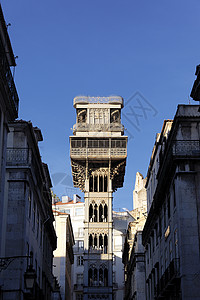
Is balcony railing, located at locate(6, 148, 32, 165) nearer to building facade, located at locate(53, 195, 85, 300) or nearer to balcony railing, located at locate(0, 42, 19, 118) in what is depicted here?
balcony railing, located at locate(0, 42, 19, 118)

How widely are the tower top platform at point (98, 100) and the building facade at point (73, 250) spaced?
57.8 feet

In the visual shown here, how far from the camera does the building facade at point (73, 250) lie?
79125mm

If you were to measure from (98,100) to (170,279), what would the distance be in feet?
186

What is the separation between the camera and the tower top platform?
90.4 metres

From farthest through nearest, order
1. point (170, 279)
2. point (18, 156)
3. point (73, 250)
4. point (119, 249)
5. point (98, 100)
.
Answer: point (73, 250) → point (119, 249) → point (98, 100) → point (18, 156) → point (170, 279)

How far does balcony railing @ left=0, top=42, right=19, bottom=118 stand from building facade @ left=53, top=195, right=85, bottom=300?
131ft

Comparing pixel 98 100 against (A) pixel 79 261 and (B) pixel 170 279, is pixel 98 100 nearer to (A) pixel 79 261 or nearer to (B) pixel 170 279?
(A) pixel 79 261

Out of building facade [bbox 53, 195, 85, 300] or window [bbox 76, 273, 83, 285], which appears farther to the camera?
window [bbox 76, 273, 83, 285]

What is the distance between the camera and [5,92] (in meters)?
23.6

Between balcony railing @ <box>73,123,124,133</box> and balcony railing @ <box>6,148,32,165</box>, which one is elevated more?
balcony railing @ <box>73,123,124,133</box>

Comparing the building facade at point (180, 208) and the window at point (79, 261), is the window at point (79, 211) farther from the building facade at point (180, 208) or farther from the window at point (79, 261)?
the building facade at point (180, 208)

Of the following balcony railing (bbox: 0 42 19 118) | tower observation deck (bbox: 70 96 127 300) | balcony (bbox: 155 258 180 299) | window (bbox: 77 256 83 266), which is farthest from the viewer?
window (bbox: 77 256 83 266)

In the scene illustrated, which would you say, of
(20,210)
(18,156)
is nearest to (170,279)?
(20,210)

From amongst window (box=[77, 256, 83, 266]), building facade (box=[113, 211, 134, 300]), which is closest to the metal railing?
building facade (box=[113, 211, 134, 300])
